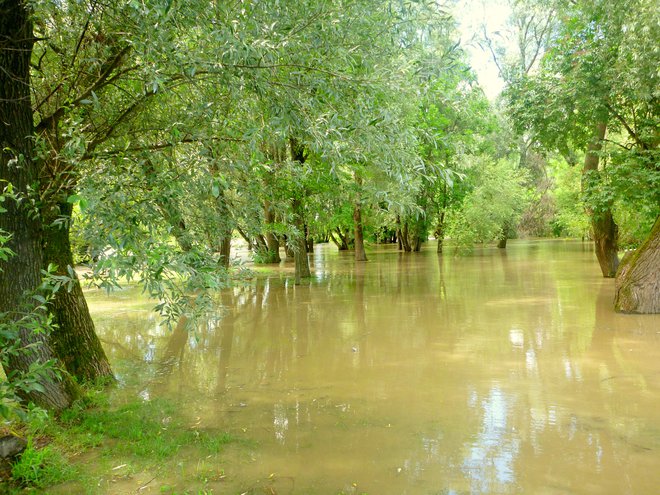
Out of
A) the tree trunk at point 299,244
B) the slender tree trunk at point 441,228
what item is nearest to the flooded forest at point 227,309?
the tree trunk at point 299,244

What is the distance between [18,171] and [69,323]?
256cm

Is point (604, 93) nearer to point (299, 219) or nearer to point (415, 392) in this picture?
point (415, 392)

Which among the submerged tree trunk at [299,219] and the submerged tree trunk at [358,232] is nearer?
the submerged tree trunk at [299,219]

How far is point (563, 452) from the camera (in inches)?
196

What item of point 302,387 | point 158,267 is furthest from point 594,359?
point 158,267

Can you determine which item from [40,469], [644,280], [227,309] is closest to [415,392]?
[227,309]

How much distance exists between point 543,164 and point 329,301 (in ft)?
125

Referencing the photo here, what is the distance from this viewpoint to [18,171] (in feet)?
17.7

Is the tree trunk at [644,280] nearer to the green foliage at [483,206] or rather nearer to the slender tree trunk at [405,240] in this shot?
the green foliage at [483,206]

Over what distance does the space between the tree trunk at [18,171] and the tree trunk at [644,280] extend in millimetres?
11744

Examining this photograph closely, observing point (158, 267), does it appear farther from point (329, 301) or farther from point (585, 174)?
point (585, 174)

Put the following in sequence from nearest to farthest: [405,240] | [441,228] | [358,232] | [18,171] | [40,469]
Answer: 1. [40,469]
2. [18,171]
3. [358,232]
4. [441,228]
5. [405,240]

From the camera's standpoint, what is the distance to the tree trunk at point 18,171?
5.29 meters

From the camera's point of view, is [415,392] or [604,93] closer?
[415,392]
